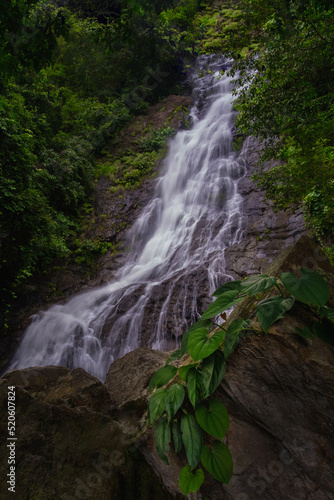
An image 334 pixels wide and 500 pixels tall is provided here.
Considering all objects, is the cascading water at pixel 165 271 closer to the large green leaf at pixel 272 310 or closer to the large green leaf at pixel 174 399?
the large green leaf at pixel 174 399

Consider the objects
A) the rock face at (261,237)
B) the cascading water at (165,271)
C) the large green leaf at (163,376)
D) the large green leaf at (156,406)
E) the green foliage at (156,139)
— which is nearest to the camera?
the large green leaf at (156,406)

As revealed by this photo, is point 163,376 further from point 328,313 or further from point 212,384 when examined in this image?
point 328,313

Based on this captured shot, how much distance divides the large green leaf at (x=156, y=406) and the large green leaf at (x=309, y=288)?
97 cm

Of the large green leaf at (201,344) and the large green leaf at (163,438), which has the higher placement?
the large green leaf at (201,344)

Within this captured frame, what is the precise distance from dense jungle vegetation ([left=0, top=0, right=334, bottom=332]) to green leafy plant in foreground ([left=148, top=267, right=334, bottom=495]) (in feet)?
10.4

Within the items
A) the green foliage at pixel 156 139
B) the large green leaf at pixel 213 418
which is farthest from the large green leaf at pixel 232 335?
the green foliage at pixel 156 139

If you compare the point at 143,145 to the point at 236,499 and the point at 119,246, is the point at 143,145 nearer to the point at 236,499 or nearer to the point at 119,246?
the point at 119,246

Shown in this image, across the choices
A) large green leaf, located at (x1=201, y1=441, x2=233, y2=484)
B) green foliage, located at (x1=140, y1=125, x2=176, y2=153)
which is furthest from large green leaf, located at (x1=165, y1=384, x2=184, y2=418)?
green foliage, located at (x1=140, y1=125, x2=176, y2=153)

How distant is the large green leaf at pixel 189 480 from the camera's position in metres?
1.26

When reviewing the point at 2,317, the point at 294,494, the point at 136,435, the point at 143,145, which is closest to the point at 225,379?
the point at 294,494

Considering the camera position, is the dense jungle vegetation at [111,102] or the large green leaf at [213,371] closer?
the large green leaf at [213,371]

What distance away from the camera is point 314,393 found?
1.29 meters

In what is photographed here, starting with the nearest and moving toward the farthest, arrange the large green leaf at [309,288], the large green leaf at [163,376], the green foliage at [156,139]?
the large green leaf at [309,288]
the large green leaf at [163,376]
the green foliage at [156,139]

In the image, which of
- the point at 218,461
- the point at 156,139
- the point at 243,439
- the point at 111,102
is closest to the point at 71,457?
the point at 218,461
